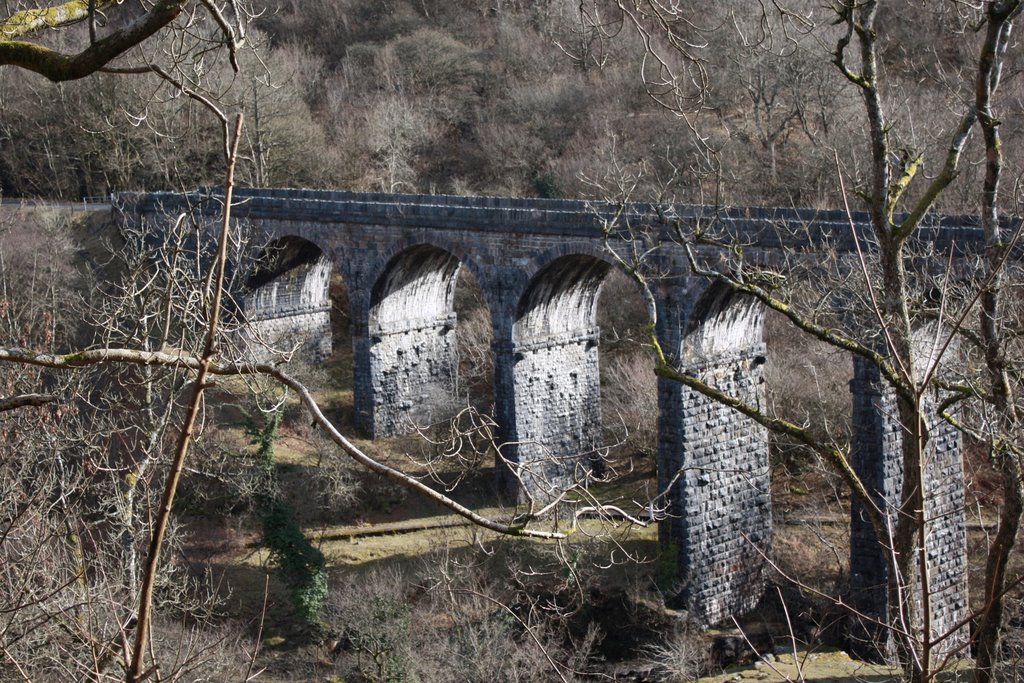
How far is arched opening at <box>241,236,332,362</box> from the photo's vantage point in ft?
94.9

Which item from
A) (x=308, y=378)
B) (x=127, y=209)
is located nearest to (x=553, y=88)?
(x=127, y=209)

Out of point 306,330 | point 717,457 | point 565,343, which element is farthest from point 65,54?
point 306,330

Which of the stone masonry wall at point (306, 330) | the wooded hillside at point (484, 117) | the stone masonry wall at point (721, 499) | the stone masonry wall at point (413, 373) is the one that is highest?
the wooded hillside at point (484, 117)

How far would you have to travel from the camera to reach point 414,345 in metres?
27.3

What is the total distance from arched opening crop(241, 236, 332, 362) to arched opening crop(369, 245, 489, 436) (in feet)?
8.79

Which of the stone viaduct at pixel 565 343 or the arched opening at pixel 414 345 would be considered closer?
the stone viaduct at pixel 565 343

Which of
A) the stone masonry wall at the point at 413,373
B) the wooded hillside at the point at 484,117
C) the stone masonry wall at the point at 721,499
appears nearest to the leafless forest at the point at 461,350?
the wooded hillside at the point at 484,117

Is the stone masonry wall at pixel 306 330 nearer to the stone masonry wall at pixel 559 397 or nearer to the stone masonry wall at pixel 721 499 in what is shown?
the stone masonry wall at pixel 559 397

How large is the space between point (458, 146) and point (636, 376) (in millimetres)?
18443

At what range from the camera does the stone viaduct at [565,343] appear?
1756cm

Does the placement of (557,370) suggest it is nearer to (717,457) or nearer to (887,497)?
(717,457)

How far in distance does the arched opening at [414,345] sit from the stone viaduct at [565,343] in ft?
0.12

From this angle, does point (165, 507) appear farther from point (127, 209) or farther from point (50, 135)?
point (50, 135)

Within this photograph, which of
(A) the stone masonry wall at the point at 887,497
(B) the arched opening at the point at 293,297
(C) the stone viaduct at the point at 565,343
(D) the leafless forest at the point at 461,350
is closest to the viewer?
(D) the leafless forest at the point at 461,350
